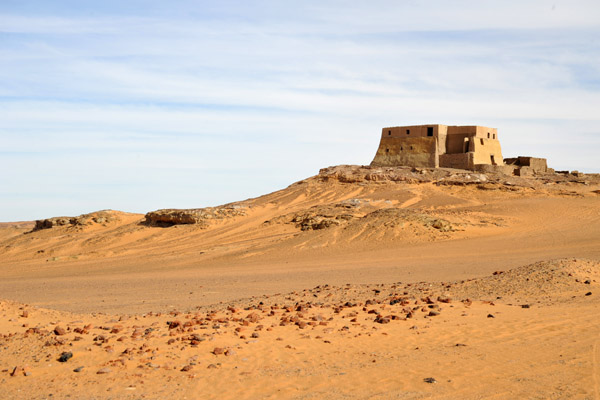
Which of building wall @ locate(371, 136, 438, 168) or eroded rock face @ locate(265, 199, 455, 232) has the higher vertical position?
building wall @ locate(371, 136, 438, 168)

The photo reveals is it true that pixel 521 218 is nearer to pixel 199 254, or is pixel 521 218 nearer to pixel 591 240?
pixel 591 240

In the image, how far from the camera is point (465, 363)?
7445 millimetres

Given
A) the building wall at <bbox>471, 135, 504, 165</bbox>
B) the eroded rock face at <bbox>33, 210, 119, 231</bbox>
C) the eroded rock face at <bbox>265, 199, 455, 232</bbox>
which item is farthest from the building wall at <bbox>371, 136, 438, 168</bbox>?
the eroded rock face at <bbox>33, 210, 119, 231</bbox>

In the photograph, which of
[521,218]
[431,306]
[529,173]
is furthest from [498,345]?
[529,173]

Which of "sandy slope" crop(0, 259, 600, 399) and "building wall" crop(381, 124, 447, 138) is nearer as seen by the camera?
"sandy slope" crop(0, 259, 600, 399)

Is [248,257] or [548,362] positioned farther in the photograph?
[248,257]

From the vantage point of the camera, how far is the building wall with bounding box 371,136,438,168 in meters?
44.6

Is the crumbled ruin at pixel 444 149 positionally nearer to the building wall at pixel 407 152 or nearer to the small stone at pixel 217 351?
the building wall at pixel 407 152

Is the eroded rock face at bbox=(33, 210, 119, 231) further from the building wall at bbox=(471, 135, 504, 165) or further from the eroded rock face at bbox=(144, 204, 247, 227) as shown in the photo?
the building wall at bbox=(471, 135, 504, 165)

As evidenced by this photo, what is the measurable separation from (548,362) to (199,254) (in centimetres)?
1799

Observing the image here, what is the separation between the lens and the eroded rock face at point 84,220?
34125mm

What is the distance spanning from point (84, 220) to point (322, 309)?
86.2 feet

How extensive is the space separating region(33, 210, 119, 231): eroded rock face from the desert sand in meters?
4.77

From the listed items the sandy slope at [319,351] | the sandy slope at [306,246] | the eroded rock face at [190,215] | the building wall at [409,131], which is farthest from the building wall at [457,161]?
the sandy slope at [319,351]
